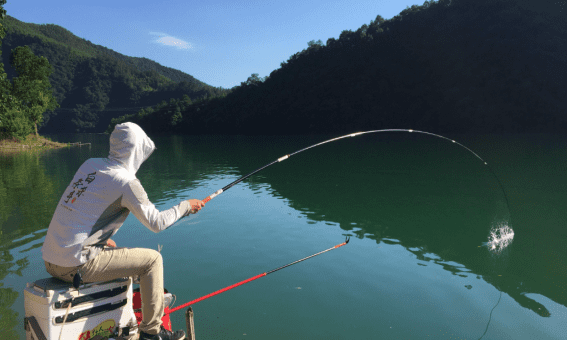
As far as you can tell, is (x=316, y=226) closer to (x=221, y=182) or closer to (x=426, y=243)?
(x=426, y=243)

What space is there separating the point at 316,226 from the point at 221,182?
8.90m

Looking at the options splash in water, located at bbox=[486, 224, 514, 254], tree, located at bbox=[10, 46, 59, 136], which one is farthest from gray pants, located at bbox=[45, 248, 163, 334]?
tree, located at bbox=[10, 46, 59, 136]

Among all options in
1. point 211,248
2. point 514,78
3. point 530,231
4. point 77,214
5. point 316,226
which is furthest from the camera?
point 514,78

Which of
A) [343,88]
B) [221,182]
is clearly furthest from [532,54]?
[221,182]

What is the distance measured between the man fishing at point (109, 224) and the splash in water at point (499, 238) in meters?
7.08

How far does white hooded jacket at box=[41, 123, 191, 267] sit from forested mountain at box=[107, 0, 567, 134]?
68.3 metres

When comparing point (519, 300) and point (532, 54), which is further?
point (532, 54)

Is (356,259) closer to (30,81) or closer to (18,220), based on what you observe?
(18,220)

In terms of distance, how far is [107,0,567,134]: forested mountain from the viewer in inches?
2416

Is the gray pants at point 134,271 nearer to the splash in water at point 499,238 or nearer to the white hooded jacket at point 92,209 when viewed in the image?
the white hooded jacket at point 92,209

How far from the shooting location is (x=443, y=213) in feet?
36.2

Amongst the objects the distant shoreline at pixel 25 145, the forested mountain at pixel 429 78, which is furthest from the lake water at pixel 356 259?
the forested mountain at pixel 429 78

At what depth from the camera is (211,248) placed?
8070 mm

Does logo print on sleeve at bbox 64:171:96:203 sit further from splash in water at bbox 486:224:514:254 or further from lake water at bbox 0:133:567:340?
splash in water at bbox 486:224:514:254
